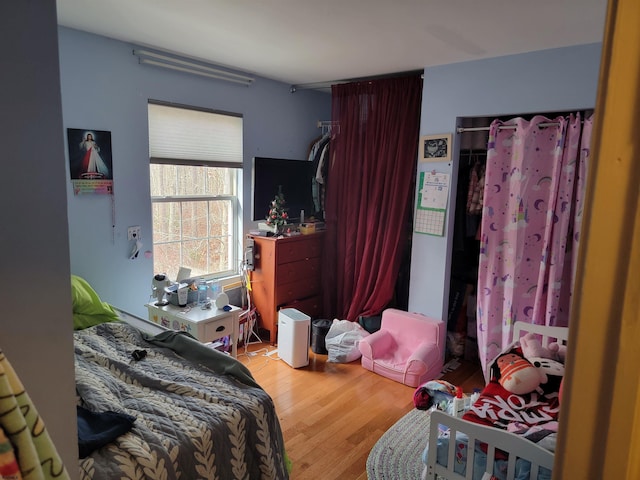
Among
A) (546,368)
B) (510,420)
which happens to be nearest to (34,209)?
(510,420)

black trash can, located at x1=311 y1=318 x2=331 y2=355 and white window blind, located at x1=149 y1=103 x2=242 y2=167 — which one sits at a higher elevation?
white window blind, located at x1=149 y1=103 x2=242 y2=167

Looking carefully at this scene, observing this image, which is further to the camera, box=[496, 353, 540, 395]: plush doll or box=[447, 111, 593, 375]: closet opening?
box=[447, 111, 593, 375]: closet opening

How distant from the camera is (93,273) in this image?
2.94m

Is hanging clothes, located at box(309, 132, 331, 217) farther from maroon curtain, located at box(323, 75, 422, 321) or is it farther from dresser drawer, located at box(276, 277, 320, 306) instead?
dresser drawer, located at box(276, 277, 320, 306)

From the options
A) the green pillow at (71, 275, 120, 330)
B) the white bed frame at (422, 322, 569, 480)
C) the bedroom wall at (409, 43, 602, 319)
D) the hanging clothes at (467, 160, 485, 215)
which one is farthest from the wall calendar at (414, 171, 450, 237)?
the green pillow at (71, 275, 120, 330)

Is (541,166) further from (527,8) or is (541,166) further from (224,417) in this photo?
(224,417)

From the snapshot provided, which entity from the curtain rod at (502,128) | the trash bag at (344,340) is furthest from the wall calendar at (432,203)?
the trash bag at (344,340)

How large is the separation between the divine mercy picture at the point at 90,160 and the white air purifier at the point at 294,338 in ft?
5.41

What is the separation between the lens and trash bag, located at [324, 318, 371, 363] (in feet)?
11.6

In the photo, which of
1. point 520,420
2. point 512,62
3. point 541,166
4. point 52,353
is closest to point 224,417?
point 52,353

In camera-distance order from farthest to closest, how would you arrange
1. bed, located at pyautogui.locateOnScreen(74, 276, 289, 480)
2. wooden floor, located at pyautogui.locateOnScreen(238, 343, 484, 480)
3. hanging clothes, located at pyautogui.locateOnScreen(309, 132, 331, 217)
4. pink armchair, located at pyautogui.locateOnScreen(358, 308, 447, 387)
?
hanging clothes, located at pyautogui.locateOnScreen(309, 132, 331, 217) < pink armchair, located at pyautogui.locateOnScreen(358, 308, 447, 387) < wooden floor, located at pyautogui.locateOnScreen(238, 343, 484, 480) < bed, located at pyautogui.locateOnScreen(74, 276, 289, 480)

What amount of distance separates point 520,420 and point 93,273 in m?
2.77

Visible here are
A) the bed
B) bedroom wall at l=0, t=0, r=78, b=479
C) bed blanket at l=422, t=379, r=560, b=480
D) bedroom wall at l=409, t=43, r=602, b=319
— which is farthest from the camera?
bedroom wall at l=409, t=43, r=602, b=319

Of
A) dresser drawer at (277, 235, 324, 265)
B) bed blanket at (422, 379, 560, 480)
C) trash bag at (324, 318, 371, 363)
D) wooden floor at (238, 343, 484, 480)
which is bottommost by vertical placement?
wooden floor at (238, 343, 484, 480)
